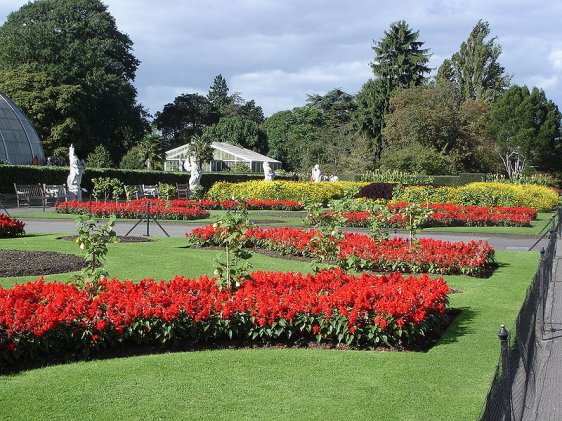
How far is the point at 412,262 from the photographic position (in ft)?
40.3

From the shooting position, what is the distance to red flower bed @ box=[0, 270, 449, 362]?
6.73 meters

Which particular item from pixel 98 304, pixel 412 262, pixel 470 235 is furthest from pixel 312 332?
pixel 470 235

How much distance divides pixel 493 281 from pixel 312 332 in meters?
5.26

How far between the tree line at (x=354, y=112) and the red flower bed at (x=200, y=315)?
42866 mm

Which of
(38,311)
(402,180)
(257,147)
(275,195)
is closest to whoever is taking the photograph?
(38,311)

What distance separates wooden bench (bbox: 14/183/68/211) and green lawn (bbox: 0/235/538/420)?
2837 cm

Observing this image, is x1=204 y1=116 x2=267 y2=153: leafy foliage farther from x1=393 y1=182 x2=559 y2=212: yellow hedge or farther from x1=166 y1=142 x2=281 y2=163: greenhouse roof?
x1=393 y1=182 x2=559 y2=212: yellow hedge

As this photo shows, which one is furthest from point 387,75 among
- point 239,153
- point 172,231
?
point 172,231

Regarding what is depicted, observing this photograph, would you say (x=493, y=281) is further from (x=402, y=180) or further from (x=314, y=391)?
(x=402, y=180)

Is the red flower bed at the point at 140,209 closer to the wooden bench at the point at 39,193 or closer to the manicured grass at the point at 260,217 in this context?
the manicured grass at the point at 260,217

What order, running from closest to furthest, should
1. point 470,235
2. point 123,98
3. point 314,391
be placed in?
1. point 314,391
2. point 470,235
3. point 123,98

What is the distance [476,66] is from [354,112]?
14846 millimetres

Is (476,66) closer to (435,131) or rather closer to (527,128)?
(527,128)

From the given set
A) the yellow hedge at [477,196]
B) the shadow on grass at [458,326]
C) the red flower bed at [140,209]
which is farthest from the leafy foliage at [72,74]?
the shadow on grass at [458,326]
